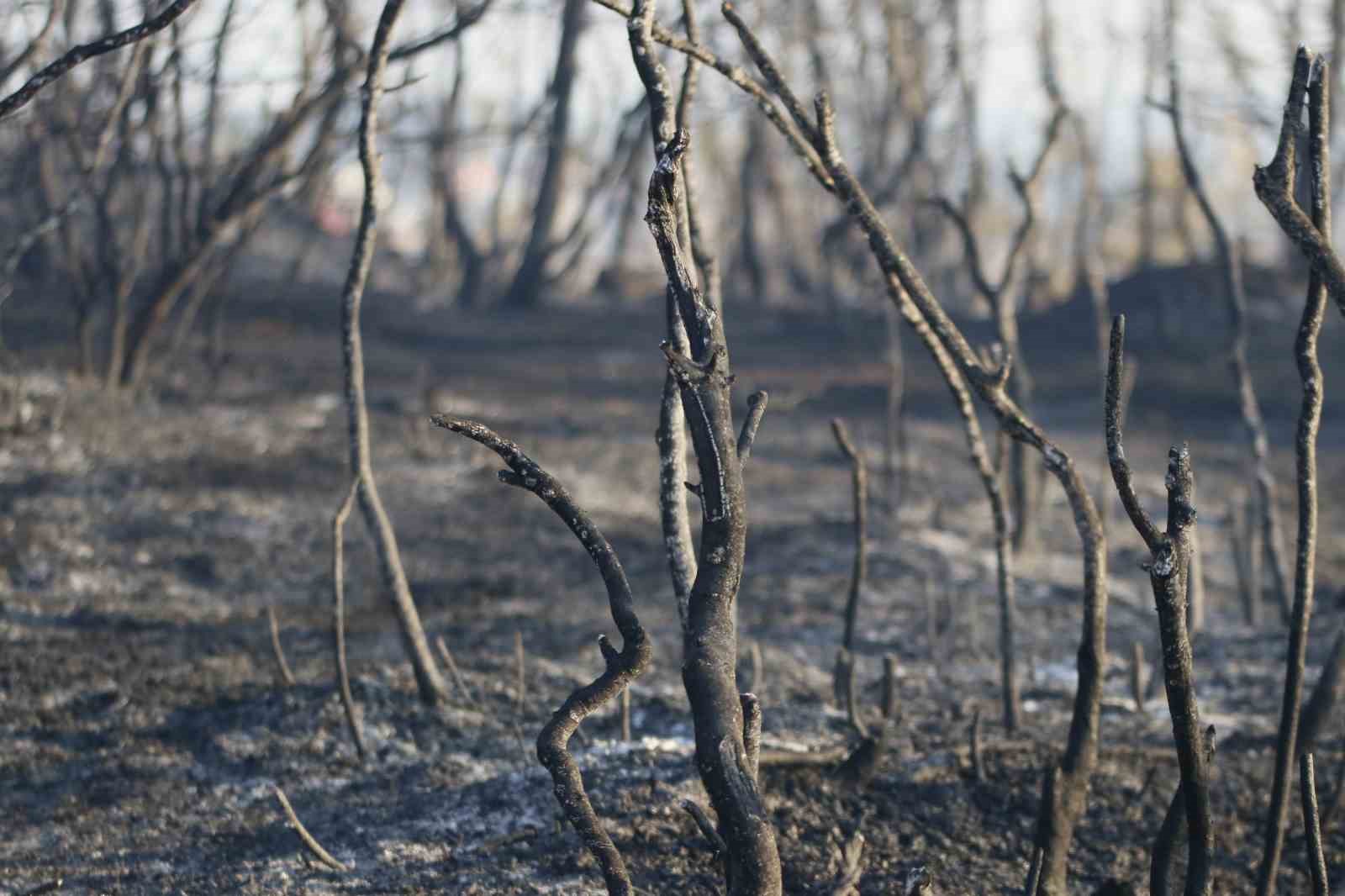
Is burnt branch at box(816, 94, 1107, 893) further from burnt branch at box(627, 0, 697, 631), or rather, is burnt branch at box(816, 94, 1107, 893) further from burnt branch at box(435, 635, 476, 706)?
burnt branch at box(435, 635, 476, 706)

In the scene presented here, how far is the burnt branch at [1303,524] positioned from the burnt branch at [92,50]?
2.39 metres

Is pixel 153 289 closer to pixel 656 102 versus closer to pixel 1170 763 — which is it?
pixel 656 102

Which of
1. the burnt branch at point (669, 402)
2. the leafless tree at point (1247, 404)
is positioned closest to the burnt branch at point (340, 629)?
the burnt branch at point (669, 402)

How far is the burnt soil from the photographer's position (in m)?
3.31

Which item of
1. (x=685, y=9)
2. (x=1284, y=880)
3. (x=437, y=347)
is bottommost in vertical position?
(x=1284, y=880)

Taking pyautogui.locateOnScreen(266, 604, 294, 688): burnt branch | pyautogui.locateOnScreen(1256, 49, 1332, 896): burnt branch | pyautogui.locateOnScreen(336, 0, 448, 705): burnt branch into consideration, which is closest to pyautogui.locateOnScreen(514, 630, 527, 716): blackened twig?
pyautogui.locateOnScreen(336, 0, 448, 705): burnt branch

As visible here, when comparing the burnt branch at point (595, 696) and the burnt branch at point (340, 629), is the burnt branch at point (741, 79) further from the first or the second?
the burnt branch at point (340, 629)

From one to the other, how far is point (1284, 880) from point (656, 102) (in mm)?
2532

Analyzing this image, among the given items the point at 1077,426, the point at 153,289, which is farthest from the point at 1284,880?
the point at 1077,426

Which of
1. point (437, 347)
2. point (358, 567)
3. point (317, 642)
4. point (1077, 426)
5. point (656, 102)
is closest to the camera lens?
point (656, 102)

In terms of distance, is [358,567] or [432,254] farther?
[432,254]

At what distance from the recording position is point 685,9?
338 centimetres

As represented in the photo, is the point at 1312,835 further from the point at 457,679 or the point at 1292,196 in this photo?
the point at 457,679

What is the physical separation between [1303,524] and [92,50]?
9.55 feet
